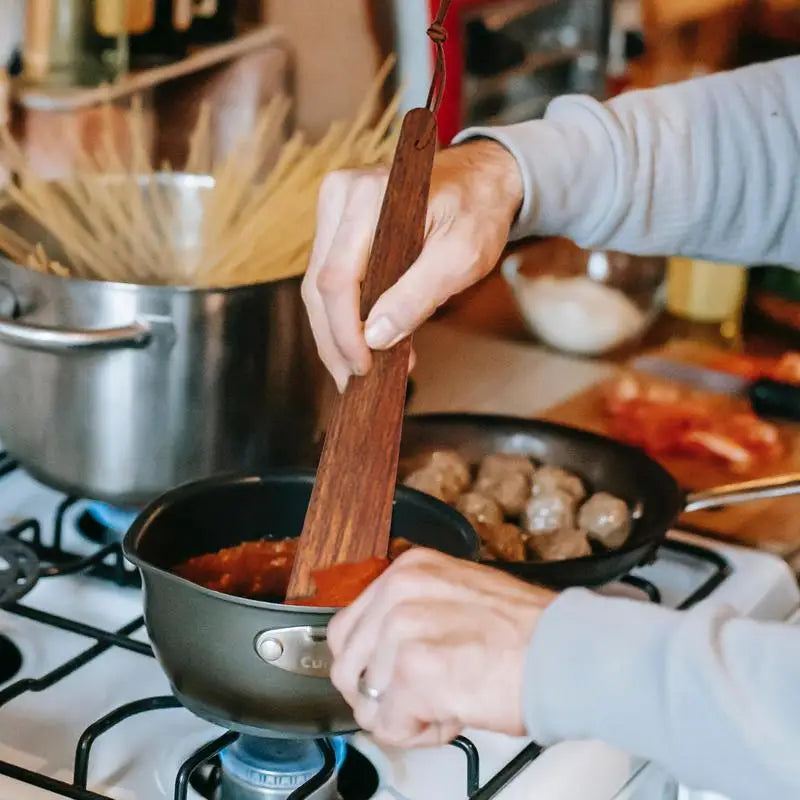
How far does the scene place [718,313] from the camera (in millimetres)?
1459

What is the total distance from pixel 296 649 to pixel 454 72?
0.82 m

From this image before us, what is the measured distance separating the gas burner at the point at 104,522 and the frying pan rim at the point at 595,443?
225 millimetres

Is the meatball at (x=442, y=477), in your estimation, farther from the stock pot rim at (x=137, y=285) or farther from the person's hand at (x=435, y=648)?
the person's hand at (x=435, y=648)

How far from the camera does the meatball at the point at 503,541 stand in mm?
865

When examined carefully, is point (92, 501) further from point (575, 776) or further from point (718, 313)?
point (718, 313)

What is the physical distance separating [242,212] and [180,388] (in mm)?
193

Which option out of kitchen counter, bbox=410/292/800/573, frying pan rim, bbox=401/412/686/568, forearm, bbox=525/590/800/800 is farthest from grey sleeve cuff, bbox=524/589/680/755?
kitchen counter, bbox=410/292/800/573

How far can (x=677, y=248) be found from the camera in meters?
0.94

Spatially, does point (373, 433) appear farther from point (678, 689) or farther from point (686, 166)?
point (686, 166)

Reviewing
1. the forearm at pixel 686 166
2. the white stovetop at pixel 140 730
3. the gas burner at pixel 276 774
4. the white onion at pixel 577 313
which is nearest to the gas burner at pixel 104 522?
the white stovetop at pixel 140 730

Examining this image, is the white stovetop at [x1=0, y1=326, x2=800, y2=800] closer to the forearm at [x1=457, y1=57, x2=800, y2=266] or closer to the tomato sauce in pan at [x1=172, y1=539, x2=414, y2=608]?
the tomato sauce in pan at [x1=172, y1=539, x2=414, y2=608]

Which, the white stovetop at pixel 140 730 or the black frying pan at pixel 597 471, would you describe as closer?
the white stovetop at pixel 140 730

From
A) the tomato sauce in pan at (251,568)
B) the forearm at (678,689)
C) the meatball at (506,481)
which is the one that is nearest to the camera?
the forearm at (678,689)

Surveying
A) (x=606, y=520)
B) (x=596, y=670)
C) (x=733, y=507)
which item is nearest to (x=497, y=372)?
(x=733, y=507)
